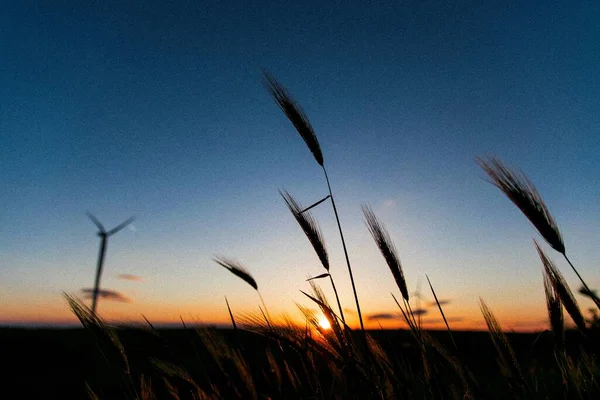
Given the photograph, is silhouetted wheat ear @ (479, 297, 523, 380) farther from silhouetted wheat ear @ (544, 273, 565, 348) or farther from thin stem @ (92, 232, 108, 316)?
thin stem @ (92, 232, 108, 316)

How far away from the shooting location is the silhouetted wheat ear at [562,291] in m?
1.80

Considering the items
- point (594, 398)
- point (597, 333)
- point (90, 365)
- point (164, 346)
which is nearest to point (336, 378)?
point (164, 346)

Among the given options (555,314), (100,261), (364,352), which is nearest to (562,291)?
(555,314)

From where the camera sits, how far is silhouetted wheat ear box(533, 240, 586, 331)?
180 centimetres

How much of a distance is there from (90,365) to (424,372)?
27817 mm

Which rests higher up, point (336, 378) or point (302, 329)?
point (302, 329)

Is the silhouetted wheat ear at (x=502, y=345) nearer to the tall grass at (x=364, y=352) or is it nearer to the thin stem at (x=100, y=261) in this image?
the tall grass at (x=364, y=352)

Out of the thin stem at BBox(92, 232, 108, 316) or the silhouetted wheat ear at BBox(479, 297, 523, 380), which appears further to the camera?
A: the thin stem at BBox(92, 232, 108, 316)

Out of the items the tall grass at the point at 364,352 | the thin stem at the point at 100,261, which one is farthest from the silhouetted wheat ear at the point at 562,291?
the thin stem at the point at 100,261

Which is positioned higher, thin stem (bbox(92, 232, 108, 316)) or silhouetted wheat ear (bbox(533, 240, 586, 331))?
thin stem (bbox(92, 232, 108, 316))

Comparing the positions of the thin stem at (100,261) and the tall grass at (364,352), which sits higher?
the thin stem at (100,261)

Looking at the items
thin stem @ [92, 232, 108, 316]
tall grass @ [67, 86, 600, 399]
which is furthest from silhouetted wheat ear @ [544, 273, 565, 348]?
thin stem @ [92, 232, 108, 316]

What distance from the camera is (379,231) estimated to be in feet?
6.89

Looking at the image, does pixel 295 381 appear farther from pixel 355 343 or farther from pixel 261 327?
pixel 261 327
